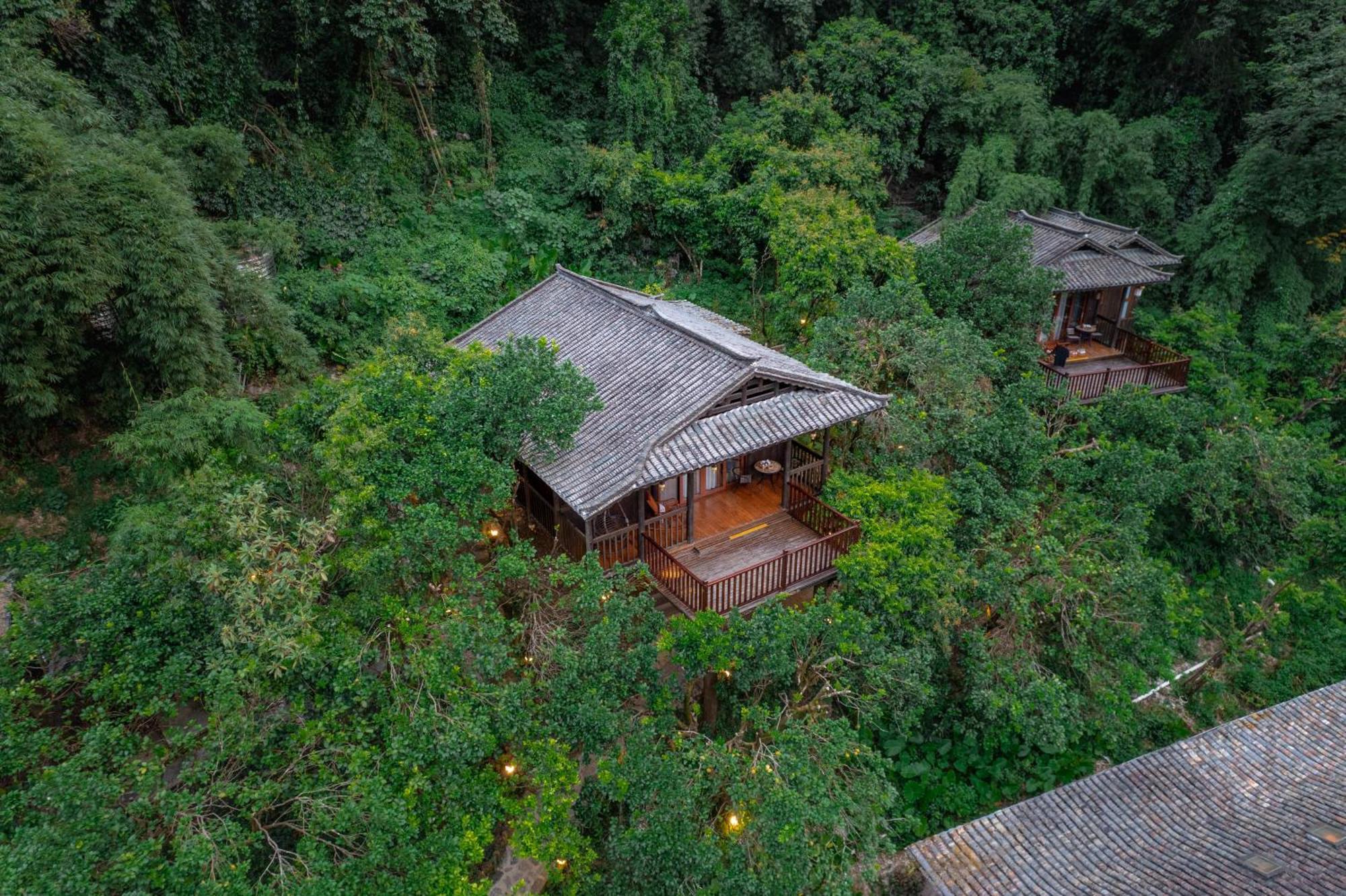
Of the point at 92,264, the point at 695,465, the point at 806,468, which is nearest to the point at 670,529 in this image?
the point at 695,465

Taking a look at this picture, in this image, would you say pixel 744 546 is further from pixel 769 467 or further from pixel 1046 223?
pixel 1046 223

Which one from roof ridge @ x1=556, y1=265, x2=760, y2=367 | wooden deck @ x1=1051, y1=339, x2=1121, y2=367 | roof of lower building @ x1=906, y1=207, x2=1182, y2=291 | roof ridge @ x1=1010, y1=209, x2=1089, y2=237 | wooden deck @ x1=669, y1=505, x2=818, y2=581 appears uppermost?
roof ridge @ x1=1010, y1=209, x2=1089, y2=237

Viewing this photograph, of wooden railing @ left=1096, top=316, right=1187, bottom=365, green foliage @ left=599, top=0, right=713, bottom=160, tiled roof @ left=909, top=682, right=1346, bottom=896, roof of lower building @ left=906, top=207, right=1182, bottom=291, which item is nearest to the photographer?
tiled roof @ left=909, top=682, right=1346, bottom=896

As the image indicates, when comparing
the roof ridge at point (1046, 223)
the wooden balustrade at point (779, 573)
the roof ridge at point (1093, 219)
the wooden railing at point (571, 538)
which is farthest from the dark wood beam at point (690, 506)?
the roof ridge at point (1093, 219)

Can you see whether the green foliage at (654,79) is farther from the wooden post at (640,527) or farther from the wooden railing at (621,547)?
the wooden railing at (621,547)

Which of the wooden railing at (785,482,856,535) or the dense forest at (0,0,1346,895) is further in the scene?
the wooden railing at (785,482,856,535)

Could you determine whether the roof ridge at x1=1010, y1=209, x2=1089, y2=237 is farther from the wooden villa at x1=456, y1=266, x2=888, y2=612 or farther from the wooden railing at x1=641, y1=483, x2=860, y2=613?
the wooden railing at x1=641, y1=483, x2=860, y2=613

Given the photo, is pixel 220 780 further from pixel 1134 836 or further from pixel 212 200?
pixel 212 200

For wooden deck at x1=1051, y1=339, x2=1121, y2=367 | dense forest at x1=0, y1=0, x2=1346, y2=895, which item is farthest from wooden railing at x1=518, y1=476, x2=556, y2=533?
wooden deck at x1=1051, y1=339, x2=1121, y2=367
